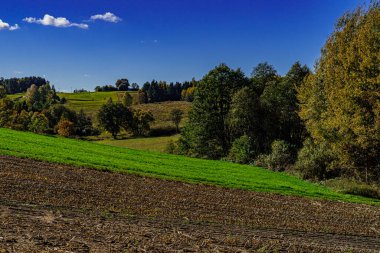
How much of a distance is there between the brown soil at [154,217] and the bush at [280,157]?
76.8 ft

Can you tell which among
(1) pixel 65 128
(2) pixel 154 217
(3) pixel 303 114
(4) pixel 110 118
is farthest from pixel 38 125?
(2) pixel 154 217

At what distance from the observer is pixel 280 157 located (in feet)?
173

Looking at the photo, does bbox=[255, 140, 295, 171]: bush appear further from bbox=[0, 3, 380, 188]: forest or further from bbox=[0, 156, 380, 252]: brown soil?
bbox=[0, 156, 380, 252]: brown soil

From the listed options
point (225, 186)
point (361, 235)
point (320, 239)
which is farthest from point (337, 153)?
point (320, 239)

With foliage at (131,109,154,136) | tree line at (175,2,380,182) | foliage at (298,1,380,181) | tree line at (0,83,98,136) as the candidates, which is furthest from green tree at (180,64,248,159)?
foliage at (131,109,154,136)

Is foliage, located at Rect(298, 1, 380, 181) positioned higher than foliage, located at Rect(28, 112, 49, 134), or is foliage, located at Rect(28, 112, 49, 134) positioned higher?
foliage, located at Rect(298, 1, 380, 181)

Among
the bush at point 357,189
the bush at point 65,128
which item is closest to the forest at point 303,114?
the bush at point 357,189

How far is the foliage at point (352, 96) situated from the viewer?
35.1 m

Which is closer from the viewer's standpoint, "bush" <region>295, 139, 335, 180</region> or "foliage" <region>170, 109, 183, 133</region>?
"bush" <region>295, 139, 335, 180</region>

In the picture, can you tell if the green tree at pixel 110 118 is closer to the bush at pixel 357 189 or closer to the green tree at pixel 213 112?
the green tree at pixel 213 112

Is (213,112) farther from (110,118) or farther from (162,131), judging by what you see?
(162,131)

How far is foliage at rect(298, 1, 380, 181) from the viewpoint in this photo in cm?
3512

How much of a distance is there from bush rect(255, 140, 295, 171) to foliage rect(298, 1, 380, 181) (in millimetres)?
7296

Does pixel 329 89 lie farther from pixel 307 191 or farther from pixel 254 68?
pixel 254 68
